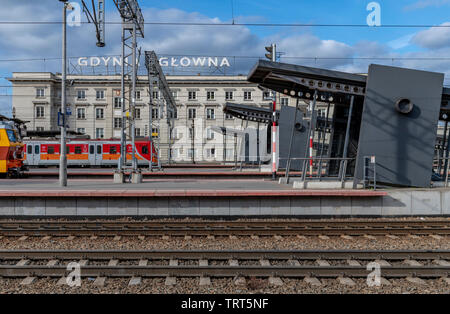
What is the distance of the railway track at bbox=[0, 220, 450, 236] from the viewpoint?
906 cm

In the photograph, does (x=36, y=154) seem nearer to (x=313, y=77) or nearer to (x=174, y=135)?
(x=174, y=135)

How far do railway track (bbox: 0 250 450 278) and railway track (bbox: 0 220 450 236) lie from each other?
80.2 inches

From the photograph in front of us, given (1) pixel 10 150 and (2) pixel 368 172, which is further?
(1) pixel 10 150

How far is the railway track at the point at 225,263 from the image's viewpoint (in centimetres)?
600

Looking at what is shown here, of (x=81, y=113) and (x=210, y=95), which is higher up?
(x=210, y=95)

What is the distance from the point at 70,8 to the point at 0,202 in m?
7.92

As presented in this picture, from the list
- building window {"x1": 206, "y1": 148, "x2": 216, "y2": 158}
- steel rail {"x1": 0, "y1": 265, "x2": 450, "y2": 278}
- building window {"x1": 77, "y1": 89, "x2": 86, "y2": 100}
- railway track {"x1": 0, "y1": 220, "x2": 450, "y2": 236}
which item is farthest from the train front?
building window {"x1": 77, "y1": 89, "x2": 86, "y2": 100}

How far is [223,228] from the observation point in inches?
368

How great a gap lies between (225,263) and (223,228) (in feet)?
8.55

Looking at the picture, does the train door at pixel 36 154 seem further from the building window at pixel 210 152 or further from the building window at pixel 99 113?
the building window at pixel 210 152

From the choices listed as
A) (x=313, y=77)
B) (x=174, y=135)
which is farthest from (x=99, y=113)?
(x=313, y=77)

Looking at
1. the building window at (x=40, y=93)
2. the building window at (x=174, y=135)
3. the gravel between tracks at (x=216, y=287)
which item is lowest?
the gravel between tracks at (x=216, y=287)

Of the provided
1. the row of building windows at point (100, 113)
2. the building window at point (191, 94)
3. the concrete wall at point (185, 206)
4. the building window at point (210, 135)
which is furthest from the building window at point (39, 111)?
the concrete wall at point (185, 206)

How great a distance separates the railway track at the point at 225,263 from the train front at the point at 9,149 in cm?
1357
